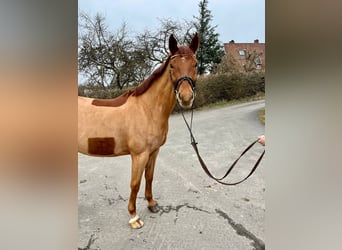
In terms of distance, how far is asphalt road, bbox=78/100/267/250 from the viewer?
807 mm

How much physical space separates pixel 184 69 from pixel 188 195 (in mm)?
492

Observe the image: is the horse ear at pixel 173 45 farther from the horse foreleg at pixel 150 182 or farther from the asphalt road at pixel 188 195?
the horse foreleg at pixel 150 182

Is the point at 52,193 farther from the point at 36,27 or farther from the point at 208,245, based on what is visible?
the point at 208,245

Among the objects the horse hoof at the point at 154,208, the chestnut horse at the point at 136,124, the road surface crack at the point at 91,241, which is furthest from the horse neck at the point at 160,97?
the road surface crack at the point at 91,241

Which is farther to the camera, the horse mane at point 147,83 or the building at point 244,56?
the horse mane at point 147,83

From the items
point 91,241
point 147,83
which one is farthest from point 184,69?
point 91,241

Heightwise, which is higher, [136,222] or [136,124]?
[136,124]

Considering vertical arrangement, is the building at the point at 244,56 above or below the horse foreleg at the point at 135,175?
above

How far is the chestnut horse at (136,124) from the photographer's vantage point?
865mm

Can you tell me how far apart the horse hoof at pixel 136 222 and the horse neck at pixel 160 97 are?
0.40m

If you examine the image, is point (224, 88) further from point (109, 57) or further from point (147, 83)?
point (109, 57)

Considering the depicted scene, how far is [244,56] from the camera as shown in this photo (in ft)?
2.70

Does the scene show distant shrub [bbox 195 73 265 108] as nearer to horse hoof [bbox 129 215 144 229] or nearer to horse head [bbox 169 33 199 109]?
horse head [bbox 169 33 199 109]

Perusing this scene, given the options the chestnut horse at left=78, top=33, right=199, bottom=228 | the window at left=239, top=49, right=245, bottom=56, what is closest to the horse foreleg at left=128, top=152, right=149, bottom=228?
the chestnut horse at left=78, top=33, right=199, bottom=228
